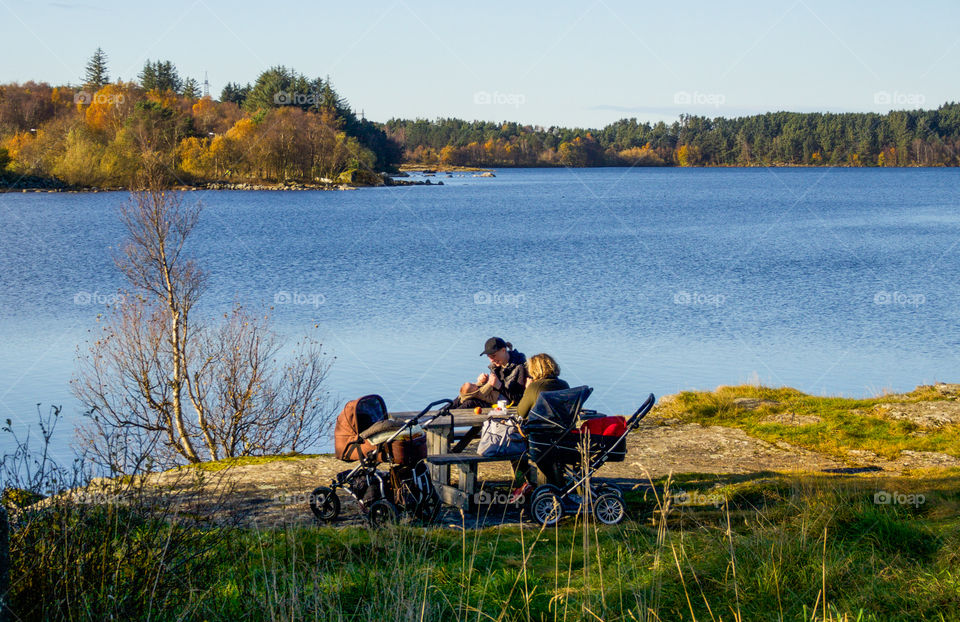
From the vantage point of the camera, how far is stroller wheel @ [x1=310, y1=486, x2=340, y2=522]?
7.24 meters

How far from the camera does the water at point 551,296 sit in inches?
770

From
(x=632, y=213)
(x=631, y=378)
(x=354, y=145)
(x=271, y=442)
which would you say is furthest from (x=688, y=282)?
(x=354, y=145)

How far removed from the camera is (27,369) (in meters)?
19.3

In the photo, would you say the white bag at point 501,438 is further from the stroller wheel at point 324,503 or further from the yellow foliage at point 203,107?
the yellow foliage at point 203,107

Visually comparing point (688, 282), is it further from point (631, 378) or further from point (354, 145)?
point (354, 145)

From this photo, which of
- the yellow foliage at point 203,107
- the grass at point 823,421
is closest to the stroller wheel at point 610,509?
the grass at point 823,421

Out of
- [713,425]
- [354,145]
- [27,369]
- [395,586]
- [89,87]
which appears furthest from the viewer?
[89,87]

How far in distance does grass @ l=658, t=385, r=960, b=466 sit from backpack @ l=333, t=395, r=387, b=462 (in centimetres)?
516

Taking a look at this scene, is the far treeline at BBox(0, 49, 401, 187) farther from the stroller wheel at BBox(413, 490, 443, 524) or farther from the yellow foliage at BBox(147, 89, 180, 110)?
the stroller wheel at BBox(413, 490, 443, 524)

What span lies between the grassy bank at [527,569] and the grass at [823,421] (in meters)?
2.71

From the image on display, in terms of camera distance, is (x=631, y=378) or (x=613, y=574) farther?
(x=631, y=378)

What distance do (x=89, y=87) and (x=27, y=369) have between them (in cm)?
11793

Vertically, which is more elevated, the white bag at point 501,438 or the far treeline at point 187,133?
the far treeline at point 187,133

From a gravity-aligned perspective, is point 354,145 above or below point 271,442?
above
